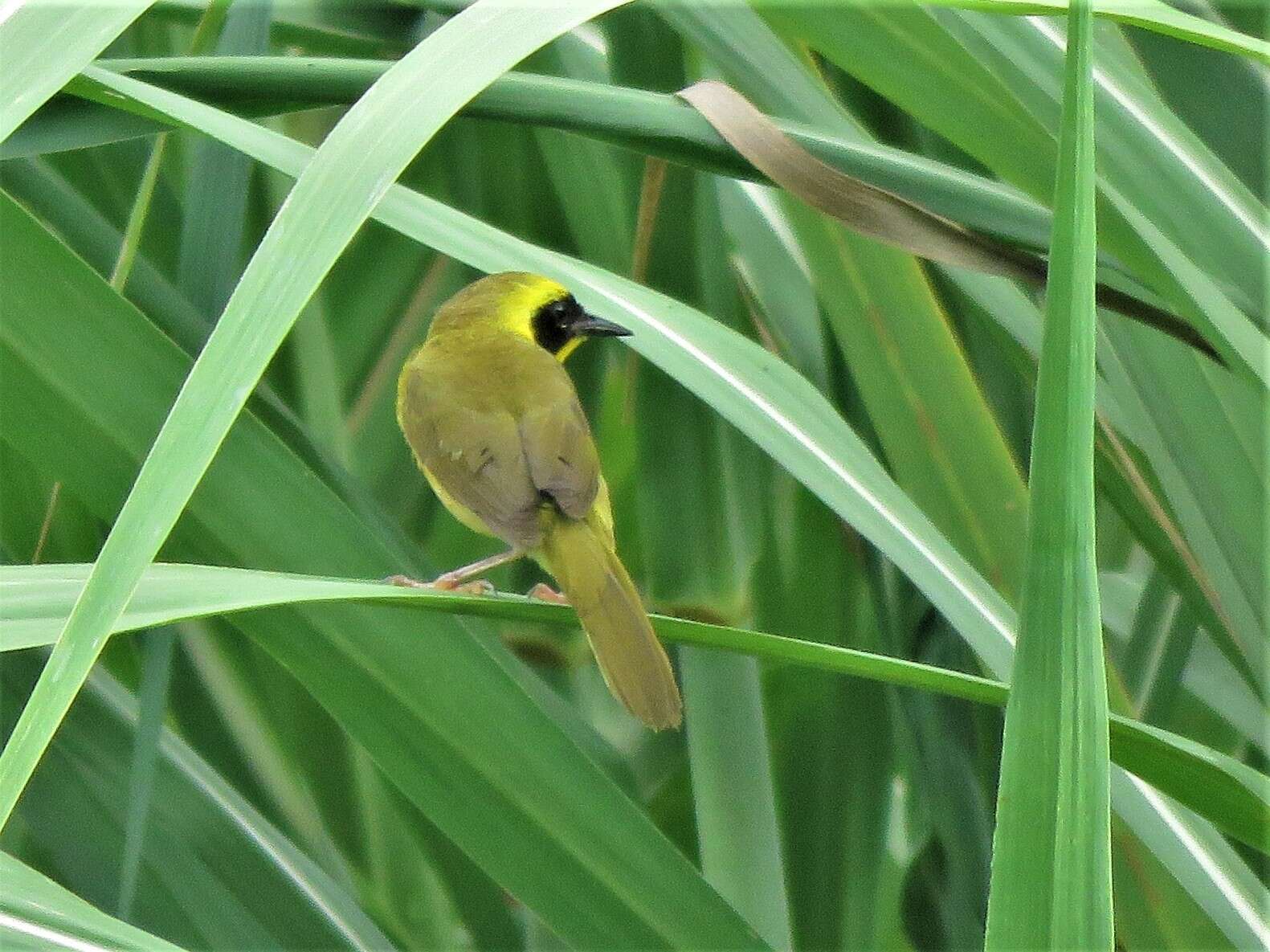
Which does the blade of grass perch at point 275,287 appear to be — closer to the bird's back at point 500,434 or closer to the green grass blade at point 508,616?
the green grass blade at point 508,616

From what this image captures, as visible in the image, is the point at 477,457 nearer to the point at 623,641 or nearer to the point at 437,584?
the point at 437,584

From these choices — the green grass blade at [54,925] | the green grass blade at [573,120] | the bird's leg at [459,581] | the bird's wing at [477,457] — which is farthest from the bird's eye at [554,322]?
the green grass blade at [54,925]

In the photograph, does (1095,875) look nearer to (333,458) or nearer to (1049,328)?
(1049,328)

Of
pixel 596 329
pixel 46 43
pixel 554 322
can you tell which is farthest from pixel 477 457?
pixel 46 43

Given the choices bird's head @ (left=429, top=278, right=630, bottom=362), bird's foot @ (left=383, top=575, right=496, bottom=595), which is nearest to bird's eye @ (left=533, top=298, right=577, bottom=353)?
bird's head @ (left=429, top=278, right=630, bottom=362)

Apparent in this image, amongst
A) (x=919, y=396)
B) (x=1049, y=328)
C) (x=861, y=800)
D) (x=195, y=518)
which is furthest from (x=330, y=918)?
(x=1049, y=328)

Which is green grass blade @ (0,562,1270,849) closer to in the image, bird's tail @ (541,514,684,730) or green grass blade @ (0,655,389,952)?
bird's tail @ (541,514,684,730)
